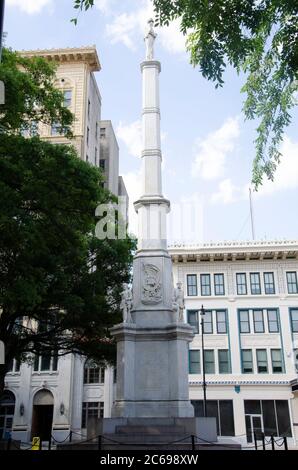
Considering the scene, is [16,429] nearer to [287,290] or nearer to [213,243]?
[213,243]

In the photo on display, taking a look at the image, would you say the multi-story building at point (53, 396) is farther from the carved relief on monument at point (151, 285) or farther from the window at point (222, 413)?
the carved relief on monument at point (151, 285)

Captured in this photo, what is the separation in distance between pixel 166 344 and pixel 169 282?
240cm

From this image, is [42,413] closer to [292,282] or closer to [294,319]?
[294,319]

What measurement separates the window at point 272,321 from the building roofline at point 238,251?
16.0 ft

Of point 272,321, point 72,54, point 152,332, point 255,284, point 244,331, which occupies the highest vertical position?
point 72,54

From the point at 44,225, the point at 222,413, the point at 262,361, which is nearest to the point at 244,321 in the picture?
the point at 262,361

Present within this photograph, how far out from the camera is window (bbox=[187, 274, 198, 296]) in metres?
43.0

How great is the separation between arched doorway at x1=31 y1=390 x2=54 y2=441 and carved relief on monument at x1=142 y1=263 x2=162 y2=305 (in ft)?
85.0

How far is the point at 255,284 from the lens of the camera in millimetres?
42719

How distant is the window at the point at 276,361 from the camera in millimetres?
39500

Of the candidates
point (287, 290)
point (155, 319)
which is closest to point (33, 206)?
point (155, 319)

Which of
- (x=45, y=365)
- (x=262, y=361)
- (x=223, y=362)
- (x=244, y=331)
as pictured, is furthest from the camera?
(x=244, y=331)

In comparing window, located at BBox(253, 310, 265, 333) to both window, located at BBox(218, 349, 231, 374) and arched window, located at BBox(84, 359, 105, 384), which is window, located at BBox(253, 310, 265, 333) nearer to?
window, located at BBox(218, 349, 231, 374)

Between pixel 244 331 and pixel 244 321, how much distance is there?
871mm
